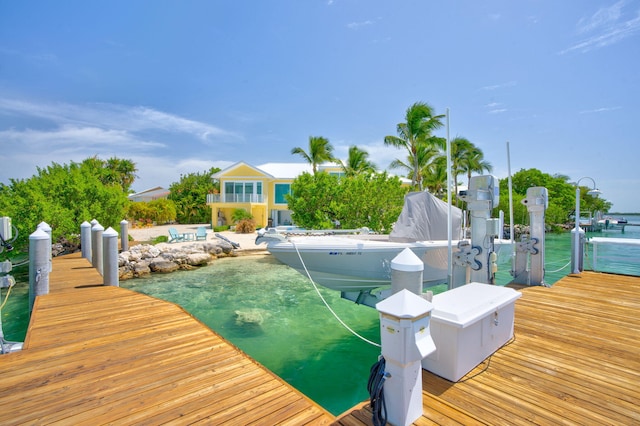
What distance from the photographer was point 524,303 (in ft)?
17.5

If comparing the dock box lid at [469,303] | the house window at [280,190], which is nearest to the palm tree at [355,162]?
the house window at [280,190]

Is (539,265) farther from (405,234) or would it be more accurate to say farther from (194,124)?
(194,124)

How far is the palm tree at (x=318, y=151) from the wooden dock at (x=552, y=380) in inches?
883

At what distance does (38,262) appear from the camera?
5586 millimetres

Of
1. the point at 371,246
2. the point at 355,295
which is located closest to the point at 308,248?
the point at 371,246

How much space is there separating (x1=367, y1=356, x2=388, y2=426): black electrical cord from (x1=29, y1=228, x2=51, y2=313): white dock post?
6.20 metres

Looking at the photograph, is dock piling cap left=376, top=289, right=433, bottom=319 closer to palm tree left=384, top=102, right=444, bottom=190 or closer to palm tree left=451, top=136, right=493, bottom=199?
palm tree left=384, top=102, right=444, bottom=190

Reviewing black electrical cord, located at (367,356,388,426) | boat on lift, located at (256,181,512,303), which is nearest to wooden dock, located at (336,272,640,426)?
black electrical cord, located at (367,356,388,426)

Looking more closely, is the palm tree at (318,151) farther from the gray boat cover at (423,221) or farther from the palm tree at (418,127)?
the gray boat cover at (423,221)

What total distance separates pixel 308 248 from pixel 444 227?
3.34 metres

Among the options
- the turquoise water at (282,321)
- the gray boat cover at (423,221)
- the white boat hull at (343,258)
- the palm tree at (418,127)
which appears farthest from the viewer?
the palm tree at (418,127)

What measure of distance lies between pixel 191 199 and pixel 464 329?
114 ft

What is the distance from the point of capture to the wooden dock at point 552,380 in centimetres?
234

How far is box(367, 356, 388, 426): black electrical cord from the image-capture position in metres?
2.14
